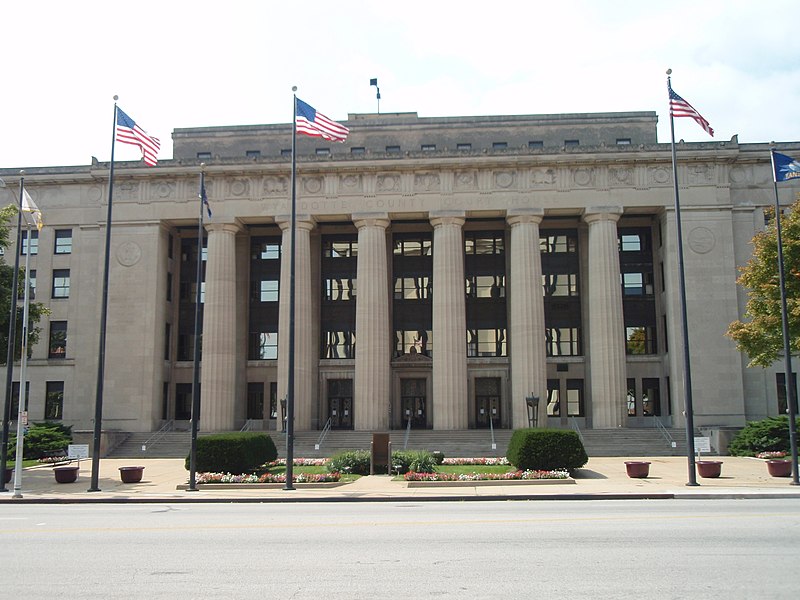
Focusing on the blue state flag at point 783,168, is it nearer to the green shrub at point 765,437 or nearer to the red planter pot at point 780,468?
the red planter pot at point 780,468

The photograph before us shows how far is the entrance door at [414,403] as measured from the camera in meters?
57.0

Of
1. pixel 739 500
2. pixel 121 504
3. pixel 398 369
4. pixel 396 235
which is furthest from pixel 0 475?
pixel 396 235

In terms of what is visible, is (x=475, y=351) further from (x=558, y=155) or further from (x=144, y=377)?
(x=144, y=377)

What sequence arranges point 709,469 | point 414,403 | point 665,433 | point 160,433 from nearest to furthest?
point 709,469 < point 665,433 < point 160,433 < point 414,403

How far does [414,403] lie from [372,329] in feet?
28.3

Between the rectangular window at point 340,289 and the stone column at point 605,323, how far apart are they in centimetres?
A: 1777

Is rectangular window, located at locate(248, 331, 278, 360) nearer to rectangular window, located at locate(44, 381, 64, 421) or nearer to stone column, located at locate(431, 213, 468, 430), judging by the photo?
rectangular window, located at locate(44, 381, 64, 421)

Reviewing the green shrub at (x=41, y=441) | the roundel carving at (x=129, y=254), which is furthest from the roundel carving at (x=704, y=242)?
the green shrub at (x=41, y=441)

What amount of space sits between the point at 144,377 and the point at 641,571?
46.4 meters

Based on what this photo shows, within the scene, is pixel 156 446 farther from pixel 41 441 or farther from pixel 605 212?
pixel 605 212

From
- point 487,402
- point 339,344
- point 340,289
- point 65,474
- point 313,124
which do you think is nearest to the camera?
point 313,124

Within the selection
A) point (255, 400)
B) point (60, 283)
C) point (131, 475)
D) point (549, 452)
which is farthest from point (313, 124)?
point (60, 283)

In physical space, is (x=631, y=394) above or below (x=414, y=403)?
above

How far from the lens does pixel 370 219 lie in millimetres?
52469
